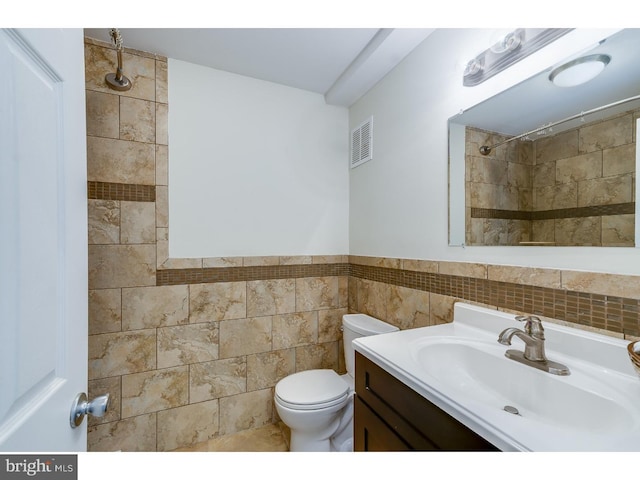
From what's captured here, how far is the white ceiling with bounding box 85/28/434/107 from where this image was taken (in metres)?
1.45

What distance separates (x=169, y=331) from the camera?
5.49ft

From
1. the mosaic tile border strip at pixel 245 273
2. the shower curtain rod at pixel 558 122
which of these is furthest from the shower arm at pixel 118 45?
the shower curtain rod at pixel 558 122

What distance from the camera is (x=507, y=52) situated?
1063 mm

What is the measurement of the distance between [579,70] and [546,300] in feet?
2.54

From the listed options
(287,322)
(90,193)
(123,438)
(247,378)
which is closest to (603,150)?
(287,322)

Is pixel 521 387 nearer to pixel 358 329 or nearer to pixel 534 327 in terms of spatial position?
pixel 534 327

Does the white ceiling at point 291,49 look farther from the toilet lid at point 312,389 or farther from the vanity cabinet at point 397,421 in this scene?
the toilet lid at point 312,389

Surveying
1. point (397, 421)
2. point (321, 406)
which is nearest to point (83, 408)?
point (397, 421)

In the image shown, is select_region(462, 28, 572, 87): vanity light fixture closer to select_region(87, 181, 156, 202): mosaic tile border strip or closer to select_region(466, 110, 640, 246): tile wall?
select_region(466, 110, 640, 246): tile wall

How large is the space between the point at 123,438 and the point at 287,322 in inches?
44.3

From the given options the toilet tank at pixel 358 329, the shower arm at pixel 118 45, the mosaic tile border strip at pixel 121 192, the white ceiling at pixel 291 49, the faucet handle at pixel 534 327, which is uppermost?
the white ceiling at pixel 291 49

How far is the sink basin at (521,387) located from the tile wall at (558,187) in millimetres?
433

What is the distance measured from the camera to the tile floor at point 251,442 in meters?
1.67

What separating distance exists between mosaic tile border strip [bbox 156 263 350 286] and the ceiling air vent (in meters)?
0.80
